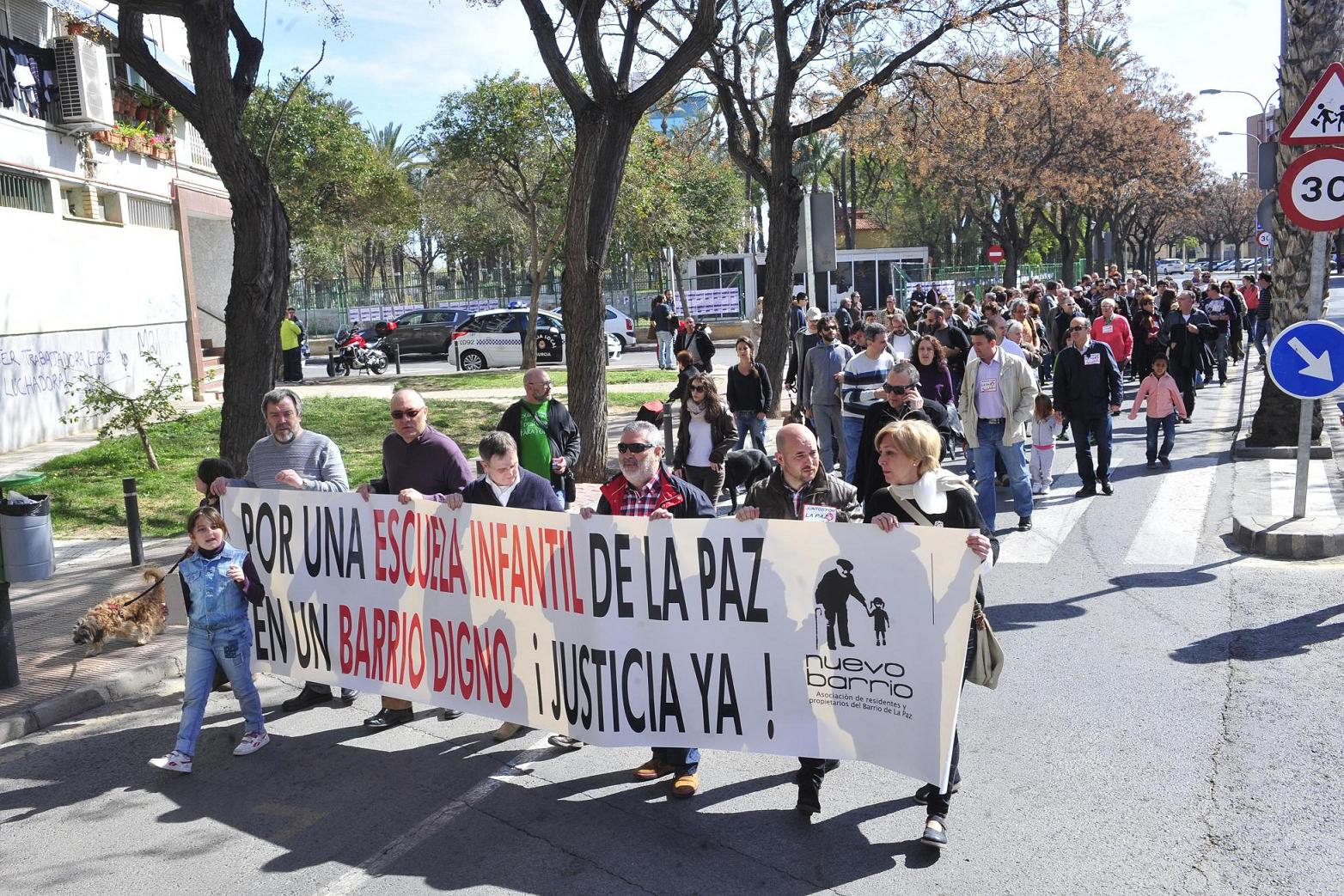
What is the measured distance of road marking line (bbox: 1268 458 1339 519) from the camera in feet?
32.9

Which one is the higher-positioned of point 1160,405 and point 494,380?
point 1160,405

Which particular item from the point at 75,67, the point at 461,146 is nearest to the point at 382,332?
the point at 461,146

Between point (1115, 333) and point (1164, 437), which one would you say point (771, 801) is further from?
point (1115, 333)

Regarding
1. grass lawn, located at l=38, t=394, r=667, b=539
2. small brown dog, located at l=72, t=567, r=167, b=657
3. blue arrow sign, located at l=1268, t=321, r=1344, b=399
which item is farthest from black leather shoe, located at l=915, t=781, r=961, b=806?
grass lawn, located at l=38, t=394, r=667, b=539

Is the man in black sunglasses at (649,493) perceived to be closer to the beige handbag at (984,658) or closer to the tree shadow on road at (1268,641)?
the beige handbag at (984,658)

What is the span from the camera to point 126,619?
26.5 ft

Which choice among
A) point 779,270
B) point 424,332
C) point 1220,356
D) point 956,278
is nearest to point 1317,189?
point 779,270

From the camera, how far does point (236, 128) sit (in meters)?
10.1

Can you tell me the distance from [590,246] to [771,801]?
8.71 meters

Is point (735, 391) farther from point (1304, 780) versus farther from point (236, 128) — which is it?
point (1304, 780)

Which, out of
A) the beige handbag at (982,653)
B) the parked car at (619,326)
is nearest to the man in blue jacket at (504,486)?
the beige handbag at (982,653)

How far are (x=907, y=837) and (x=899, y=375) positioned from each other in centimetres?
385

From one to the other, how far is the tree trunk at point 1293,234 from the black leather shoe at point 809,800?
9.21 m

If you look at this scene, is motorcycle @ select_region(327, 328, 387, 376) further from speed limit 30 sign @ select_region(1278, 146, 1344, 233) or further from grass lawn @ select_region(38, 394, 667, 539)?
speed limit 30 sign @ select_region(1278, 146, 1344, 233)
